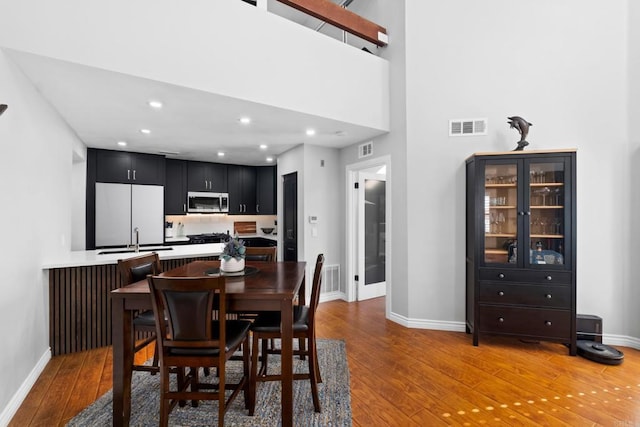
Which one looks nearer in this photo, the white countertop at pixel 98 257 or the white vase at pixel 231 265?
the white vase at pixel 231 265

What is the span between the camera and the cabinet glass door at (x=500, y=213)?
309cm

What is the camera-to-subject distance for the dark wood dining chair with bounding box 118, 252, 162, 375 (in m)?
2.12

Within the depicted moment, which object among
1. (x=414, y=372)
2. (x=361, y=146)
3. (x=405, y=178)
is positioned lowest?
(x=414, y=372)

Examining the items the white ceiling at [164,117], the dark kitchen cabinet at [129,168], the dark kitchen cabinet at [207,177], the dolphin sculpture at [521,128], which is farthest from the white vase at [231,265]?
the dark kitchen cabinet at [207,177]

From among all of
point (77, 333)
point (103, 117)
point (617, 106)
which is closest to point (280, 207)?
point (103, 117)

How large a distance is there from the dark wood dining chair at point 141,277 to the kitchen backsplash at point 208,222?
3.84 metres

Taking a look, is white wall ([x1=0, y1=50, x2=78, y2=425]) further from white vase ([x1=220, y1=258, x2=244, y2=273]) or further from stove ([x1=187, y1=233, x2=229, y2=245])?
stove ([x1=187, y1=233, x2=229, y2=245])

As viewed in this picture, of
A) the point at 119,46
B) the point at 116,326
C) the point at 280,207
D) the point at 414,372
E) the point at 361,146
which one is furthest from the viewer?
the point at 280,207

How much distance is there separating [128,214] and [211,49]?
11.4 feet

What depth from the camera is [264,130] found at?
3.82 meters

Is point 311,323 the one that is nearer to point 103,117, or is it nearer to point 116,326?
point 116,326

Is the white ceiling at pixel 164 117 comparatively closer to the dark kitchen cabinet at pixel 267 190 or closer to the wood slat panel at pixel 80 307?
the dark kitchen cabinet at pixel 267 190

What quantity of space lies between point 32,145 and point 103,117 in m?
0.99

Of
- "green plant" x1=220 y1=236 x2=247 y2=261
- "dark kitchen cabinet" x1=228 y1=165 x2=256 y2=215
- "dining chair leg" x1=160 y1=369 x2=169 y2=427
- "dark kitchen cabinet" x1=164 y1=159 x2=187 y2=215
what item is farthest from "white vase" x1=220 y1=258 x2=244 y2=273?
"dark kitchen cabinet" x1=228 y1=165 x2=256 y2=215
